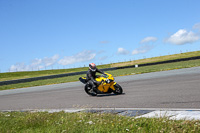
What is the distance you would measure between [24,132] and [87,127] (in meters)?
1.25

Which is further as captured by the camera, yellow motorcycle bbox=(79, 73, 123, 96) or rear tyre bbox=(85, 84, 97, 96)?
rear tyre bbox=(85, 84, 97, 96)

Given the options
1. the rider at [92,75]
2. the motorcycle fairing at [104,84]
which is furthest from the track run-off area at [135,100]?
the rider at [92,75]

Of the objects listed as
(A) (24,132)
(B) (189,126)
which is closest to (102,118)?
(A) (24,132)

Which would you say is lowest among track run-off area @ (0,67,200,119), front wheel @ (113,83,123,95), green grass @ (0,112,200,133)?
green grass @ (0,112,200,133)

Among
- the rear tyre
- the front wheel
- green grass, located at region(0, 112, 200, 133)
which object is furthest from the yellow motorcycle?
green grass, located at region(0, 112, 200, 133)

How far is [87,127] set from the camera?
16.4ft

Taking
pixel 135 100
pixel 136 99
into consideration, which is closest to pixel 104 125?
pixel 135 100

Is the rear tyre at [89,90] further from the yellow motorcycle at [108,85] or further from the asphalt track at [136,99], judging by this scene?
the yellow motorcycle at [108,85]

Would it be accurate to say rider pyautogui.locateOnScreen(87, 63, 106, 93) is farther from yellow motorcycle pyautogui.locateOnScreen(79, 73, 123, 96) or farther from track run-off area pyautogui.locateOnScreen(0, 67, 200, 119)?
track run-off area pyautogui.locateOnScreen(0, 67, 200, 119)

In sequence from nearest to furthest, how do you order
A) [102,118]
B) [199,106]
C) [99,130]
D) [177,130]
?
1. [177,130]
2. [99,130]
3. [102,118]
4. [199,106]

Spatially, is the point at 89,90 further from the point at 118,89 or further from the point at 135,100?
the point at 135,100

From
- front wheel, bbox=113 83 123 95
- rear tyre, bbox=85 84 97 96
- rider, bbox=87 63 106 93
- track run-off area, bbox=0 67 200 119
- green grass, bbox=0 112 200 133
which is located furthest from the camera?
rear tyre, bbox=85 84 97 96

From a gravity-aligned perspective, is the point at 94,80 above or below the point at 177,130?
above

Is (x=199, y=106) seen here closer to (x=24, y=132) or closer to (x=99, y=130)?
(x=99, y=130)
